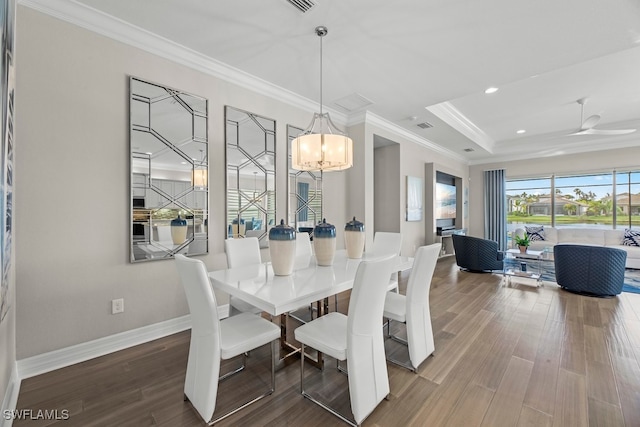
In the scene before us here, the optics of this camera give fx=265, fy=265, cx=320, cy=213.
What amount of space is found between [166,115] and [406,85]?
2.77 meters

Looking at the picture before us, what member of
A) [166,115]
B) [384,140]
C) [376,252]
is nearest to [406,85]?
[384,140]

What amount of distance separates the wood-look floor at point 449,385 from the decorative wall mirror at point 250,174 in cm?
131

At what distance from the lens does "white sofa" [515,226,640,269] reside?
5.07m

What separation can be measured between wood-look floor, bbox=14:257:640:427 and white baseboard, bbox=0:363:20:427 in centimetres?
5

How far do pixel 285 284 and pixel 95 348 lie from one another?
1.76 meters

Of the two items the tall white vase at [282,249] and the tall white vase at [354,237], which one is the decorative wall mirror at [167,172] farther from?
the tall white vase at [354,237]

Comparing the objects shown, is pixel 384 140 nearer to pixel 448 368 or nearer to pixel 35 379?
pixel 448 368

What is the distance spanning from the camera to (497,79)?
10.4 ft

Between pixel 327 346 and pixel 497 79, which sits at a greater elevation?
pixel 497 79

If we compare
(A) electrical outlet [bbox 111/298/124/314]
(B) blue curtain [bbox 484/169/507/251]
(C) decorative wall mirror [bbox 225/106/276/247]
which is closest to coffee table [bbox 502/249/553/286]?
(B) blue curtain [bbox 484/169/507/251]

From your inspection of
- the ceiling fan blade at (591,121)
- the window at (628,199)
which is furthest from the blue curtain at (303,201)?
the window at (628,199)

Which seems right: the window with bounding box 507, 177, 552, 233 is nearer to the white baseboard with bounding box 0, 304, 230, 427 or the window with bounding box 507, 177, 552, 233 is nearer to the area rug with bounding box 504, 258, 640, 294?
the area rug with bounding box 504, 258, 640, 294

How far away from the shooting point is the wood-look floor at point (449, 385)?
5.01ft

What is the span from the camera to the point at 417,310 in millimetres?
2033
